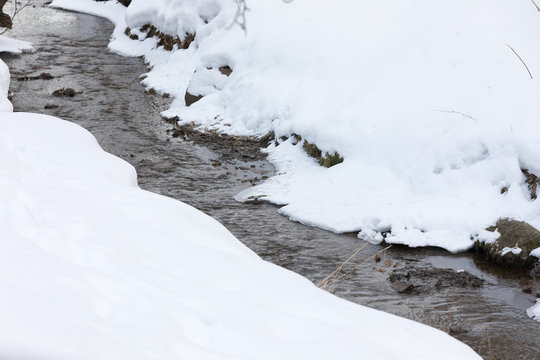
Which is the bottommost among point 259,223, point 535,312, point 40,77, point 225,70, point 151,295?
point 40,77

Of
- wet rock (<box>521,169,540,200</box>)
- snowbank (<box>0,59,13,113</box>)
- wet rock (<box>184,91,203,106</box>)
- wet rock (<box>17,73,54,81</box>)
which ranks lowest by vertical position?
wet rock (<box>17,73,54,81</box>)

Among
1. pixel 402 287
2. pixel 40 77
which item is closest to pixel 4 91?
pixel 40 77

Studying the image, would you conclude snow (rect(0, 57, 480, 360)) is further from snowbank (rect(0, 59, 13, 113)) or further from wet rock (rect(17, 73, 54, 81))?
wet rock (rect(17, 73, 54, 81))

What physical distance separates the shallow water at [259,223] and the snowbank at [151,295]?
2130 mm

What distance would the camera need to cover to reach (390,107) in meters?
9.53

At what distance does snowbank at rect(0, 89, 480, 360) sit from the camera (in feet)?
9.26

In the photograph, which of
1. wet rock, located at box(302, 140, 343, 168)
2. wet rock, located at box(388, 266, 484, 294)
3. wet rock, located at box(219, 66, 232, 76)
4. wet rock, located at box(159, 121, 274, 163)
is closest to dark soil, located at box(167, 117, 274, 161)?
wet rock, located at box(159, 121, 274, 163)

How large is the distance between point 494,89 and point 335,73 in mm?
2906

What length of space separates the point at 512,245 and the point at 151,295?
510cm

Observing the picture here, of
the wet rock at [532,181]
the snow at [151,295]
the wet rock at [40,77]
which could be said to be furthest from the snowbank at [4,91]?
the wet rock at [532,181]

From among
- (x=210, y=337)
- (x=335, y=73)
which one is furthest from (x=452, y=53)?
(x=210, y=337)

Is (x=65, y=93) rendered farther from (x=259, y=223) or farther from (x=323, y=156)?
(x=259, y=223)

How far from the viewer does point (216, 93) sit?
494 inches

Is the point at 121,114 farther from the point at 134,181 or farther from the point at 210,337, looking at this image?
the point at 210,337
